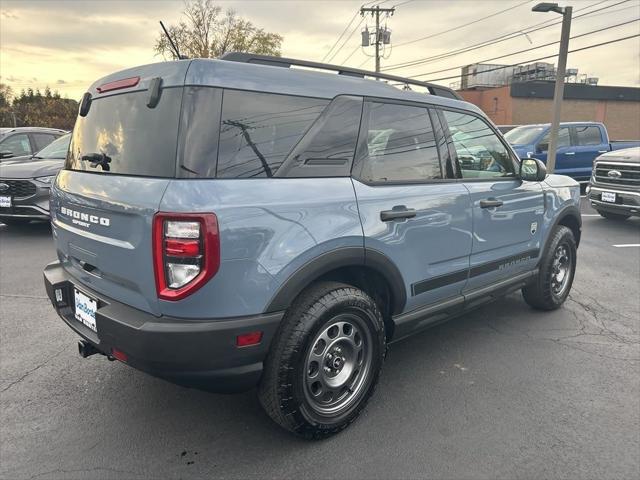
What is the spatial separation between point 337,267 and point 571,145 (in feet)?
41.5

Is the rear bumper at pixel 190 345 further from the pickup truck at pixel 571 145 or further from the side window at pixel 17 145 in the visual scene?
the pickup truck at pixel 571 145

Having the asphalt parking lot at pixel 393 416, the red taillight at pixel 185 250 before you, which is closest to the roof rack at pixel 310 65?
the red taillight at pixel 185 250

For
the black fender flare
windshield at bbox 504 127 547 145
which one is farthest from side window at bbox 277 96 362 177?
windshield at bbox 504 127 547 145

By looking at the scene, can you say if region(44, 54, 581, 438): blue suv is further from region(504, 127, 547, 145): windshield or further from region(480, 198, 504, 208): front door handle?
region(504, 127, 547, 145): windshield

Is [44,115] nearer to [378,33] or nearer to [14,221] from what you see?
[378,33]

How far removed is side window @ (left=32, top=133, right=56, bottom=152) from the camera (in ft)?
31.7

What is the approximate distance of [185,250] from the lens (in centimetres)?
203

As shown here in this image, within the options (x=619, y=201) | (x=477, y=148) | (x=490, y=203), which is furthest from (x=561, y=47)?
(x=490, y=203)

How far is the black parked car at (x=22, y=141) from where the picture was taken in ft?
30.3

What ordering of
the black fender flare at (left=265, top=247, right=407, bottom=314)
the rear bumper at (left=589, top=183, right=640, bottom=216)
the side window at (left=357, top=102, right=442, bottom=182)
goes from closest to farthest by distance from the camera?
the black fender flare at (left=265, top=247, right=407, bottom=314)
the side window at (left=357, top=102, right=442, bottom=182)
the rear bumper at (left=589, top=183, right=640, bottom=216)

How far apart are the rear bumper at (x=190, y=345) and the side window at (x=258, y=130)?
690mm

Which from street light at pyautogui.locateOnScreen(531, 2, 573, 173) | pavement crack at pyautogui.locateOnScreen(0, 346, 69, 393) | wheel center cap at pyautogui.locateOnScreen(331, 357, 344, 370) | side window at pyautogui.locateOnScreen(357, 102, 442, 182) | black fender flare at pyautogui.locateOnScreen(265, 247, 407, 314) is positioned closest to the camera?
black fender flare at pyautogui.locateOnScreen(265, 247, 407, 314)

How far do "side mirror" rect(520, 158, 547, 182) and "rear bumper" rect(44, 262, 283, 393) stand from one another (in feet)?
8.55

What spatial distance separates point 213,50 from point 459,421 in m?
39.2
